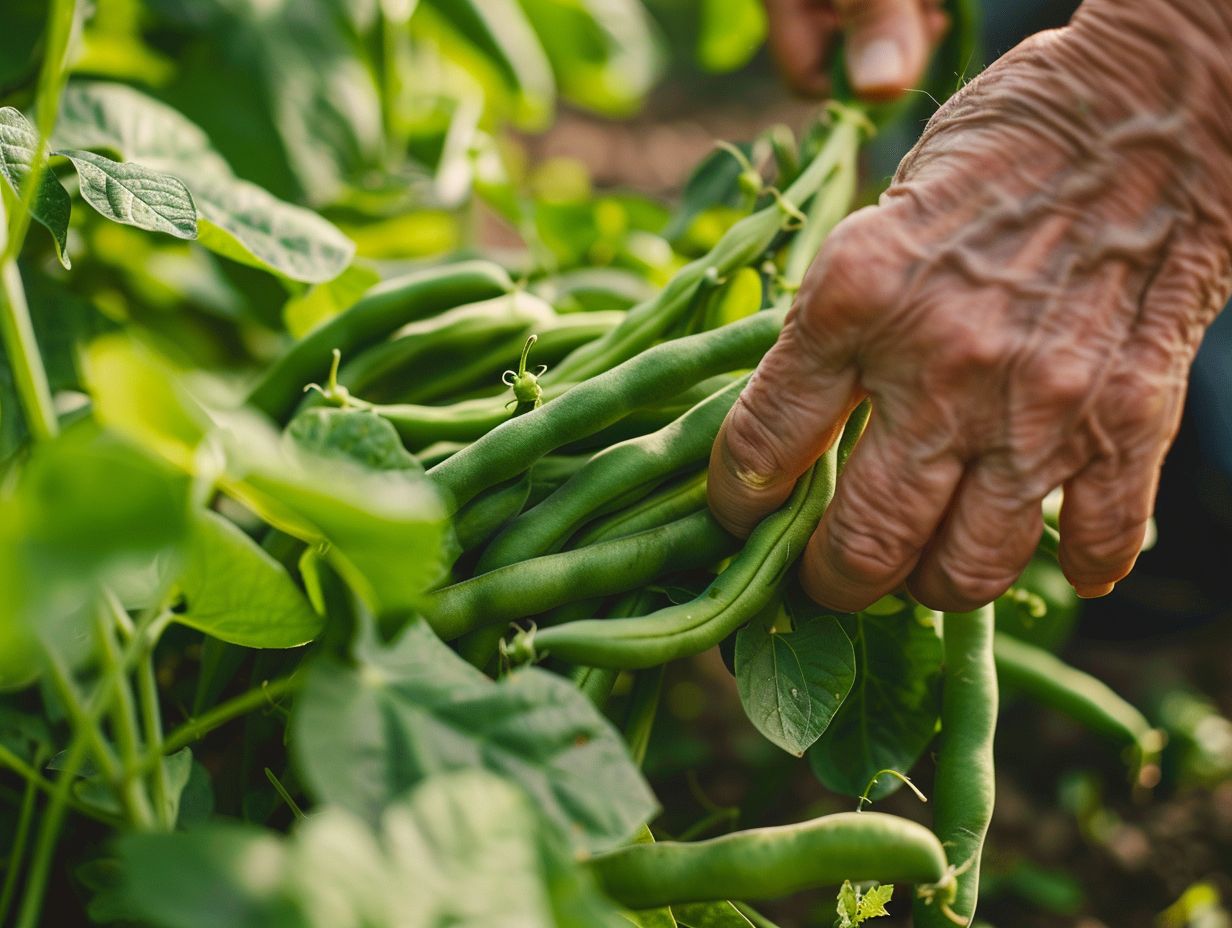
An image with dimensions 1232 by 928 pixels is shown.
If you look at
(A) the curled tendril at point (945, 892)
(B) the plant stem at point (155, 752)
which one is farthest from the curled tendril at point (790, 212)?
(B) the plant stem at point (155, 752)

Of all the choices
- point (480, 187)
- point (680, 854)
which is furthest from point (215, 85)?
point (680, 854)

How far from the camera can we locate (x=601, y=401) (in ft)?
3.25

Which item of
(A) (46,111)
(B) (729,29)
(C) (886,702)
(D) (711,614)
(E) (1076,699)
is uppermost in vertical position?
(A) (46,111)

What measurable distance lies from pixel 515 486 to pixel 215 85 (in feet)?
4.28

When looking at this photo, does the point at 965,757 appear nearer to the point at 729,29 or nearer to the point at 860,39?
the point at 860,39

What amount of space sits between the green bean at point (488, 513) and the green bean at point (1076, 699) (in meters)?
0.75

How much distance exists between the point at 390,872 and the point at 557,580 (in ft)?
1.34

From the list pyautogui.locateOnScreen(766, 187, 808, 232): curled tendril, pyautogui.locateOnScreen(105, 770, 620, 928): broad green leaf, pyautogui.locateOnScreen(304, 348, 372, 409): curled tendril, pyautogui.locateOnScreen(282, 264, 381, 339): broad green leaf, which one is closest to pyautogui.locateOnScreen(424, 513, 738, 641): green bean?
pyautogui.locateOnScreen(304, 348, 372, 409): curled tendril

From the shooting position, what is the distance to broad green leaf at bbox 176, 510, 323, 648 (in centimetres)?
79

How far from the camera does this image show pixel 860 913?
0.86m

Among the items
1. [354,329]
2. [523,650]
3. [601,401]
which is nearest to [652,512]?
[601,401]

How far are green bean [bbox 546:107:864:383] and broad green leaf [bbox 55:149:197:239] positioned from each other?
0.43m

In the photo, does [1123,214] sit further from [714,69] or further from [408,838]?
[714,69]

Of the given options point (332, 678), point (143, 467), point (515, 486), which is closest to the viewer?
point (143, 467)
